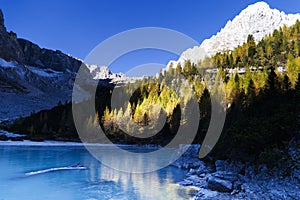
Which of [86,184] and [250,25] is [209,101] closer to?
[86,184]

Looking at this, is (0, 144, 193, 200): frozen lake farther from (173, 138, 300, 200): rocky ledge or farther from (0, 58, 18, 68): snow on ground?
(0, 58, 18, 68): snow on ground

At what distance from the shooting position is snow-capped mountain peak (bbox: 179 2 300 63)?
15100 cm

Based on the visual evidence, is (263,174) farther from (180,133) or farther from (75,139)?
(75,139)

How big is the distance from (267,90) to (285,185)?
13.4 meters

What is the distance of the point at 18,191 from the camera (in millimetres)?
15086

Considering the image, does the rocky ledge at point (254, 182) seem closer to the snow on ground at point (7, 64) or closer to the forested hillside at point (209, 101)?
the forested hillside at point (209, 101)

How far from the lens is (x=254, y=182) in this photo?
14836 millimetres

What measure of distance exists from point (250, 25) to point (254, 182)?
588ft

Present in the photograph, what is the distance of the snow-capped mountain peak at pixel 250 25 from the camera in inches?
5945

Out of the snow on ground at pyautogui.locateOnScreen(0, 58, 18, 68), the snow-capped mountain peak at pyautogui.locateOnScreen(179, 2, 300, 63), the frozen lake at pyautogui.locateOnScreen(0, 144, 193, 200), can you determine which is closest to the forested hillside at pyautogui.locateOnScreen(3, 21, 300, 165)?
the frozen lake at pyautogui.locateOnScreen(0, 144, 193, 200)

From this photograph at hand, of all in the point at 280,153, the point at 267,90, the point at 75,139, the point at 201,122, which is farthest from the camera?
the point at 75,139

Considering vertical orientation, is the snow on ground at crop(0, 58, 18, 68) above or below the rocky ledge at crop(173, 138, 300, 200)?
above

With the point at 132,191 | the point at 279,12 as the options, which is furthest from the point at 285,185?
the point at 279,12

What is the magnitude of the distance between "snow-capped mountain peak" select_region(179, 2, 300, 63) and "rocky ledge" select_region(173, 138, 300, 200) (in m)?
130
